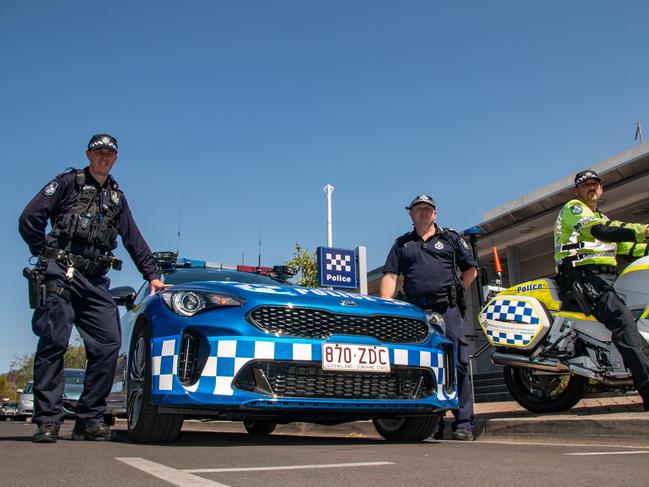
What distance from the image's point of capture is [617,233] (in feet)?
16.6

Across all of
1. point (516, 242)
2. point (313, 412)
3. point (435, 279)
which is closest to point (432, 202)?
point (435, 279)

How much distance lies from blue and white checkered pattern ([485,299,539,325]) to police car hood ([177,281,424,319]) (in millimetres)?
1677

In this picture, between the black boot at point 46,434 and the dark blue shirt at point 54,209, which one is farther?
the dark blue shirt at point 54,209

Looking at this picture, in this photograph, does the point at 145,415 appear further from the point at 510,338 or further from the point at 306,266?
the point at 306,266

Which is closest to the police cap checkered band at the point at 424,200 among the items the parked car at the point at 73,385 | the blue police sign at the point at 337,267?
the blue police sign at the point at 337,267

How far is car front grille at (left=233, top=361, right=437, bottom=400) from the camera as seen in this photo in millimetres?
3754

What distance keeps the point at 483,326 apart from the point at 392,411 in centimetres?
219

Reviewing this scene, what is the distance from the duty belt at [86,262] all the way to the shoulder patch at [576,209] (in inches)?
139

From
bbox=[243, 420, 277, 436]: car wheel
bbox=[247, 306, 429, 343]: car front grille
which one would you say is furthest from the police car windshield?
bbox=[243, 420, 277, 436]: car wheel

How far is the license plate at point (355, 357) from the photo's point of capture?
12.7ft

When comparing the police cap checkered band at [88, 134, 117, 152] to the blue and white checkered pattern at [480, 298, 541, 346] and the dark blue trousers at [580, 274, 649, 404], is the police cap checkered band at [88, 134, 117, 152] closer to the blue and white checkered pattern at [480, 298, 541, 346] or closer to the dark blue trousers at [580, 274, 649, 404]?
the blue and white checkered pattern at [480, 298, 541, 346]

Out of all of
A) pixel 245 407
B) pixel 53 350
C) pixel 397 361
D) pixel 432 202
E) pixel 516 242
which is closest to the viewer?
pixel 245 407

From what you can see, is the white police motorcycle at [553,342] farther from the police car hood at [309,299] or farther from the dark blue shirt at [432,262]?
the police car hood at [309,299]

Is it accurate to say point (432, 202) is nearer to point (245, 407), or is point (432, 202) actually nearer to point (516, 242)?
point (245, 407)
